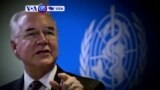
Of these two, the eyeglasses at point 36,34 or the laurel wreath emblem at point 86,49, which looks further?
the laurel wreath emblem at point 86,49

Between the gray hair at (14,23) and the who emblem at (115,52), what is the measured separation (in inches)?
14.0

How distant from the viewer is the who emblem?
1515 millimetres

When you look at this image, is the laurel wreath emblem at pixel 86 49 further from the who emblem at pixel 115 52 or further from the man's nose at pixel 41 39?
the man's nose at pixel 41 39

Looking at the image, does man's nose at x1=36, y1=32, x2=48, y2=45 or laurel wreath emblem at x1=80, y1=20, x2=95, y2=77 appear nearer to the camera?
man's nose at x1=36, y1=32, x2=48, y2=45

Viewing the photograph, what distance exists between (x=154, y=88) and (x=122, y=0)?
1.60ft

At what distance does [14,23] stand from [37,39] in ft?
0.55

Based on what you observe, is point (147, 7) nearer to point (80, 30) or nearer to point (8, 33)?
point (80, 30)

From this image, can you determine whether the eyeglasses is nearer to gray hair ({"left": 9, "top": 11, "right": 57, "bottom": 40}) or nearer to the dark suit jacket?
gray hair ({"left": 9, "top": 11, "right": 57, "bottom": 40})

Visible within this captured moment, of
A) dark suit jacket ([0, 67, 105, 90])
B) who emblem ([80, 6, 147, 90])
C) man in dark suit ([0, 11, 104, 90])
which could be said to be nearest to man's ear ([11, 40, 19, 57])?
man in dark suit ([0, 11, 104, 90])

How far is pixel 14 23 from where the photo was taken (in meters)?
1.51

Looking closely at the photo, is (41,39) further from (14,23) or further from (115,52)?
(115,52)

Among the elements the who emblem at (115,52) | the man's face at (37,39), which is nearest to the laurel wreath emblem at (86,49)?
the who emblem at (115,52)

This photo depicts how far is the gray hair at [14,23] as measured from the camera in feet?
4.87

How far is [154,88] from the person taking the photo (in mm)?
1512
